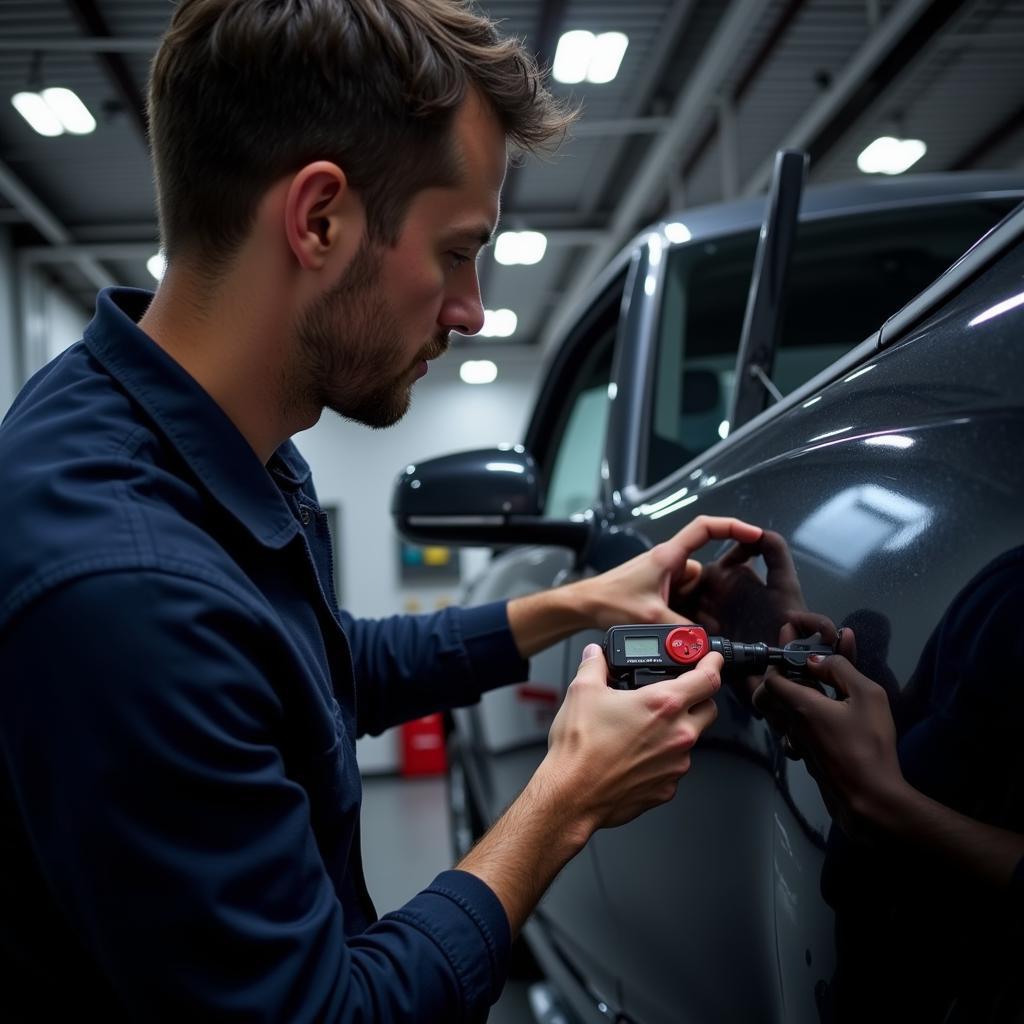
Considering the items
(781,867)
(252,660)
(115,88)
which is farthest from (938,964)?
(115,88)

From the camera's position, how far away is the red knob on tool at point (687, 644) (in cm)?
92

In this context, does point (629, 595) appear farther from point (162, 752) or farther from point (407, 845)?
point (407, 845)

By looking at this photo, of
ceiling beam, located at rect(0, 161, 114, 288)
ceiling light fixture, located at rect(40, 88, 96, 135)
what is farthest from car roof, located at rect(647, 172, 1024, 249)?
ceiling beam, located at rect(0, 161, 114, 288)

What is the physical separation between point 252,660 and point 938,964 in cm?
53

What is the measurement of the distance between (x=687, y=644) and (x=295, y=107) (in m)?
0.62

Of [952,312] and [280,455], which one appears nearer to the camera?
[952,312]

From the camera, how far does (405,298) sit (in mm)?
1043

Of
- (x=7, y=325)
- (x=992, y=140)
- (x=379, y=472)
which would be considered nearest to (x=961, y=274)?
(x=992, y=140)

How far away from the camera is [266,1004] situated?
0.74 meters

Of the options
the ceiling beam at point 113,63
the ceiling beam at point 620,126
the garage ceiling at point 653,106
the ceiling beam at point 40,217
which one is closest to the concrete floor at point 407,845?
the garage ceiling at point 653,106

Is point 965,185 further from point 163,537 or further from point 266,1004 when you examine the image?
point 266,1004

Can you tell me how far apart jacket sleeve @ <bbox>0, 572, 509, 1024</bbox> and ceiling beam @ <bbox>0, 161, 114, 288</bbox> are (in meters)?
6.09

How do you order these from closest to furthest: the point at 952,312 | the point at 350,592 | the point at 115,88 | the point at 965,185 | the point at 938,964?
the point at 938,964
the point at 952,312
the point at 965,185
the point at 115,88
the point at 350,592

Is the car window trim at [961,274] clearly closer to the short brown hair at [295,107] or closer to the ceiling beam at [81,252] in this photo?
the short brown hair at [295,107]
